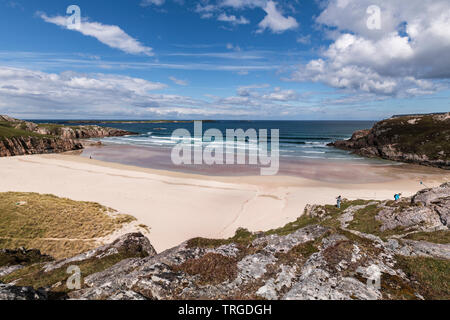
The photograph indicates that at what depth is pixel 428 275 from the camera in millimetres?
6352

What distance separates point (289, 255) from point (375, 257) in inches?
107

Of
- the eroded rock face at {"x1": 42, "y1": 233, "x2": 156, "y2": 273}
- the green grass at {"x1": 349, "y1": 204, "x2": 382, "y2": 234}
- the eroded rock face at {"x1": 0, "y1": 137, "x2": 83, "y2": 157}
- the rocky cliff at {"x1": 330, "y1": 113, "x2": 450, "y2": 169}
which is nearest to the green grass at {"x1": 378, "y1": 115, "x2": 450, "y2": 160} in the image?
the rocky cliff at {"x1": 330, "y1": 113, "x2": 450, "y2": 169}

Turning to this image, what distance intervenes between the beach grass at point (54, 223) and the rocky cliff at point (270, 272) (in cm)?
726

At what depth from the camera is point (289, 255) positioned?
25.0ft

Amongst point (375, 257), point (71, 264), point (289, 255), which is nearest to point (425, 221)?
point (375, 257)

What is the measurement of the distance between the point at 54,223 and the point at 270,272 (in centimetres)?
2199

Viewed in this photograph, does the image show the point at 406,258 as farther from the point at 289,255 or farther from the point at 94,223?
the point at 94,223

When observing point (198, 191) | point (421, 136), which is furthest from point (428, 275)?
point (421, 136)

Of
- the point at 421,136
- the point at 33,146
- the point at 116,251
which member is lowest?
the point at 116,251

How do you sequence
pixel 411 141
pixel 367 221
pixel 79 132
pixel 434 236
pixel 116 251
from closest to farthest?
pixel 434 236 → pixel 116 251 → pixel 367 221 → pixel 411 141 → pixel 79 132

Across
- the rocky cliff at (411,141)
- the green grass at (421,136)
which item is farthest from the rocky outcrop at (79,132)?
the green grass at (421,136)

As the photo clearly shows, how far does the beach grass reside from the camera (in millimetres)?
16984

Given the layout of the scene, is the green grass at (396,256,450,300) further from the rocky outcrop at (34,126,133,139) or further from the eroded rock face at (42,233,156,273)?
the rocky outcrop at (34,126,133,139)

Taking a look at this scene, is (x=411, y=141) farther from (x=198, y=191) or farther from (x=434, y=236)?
(x=434, y=236)
